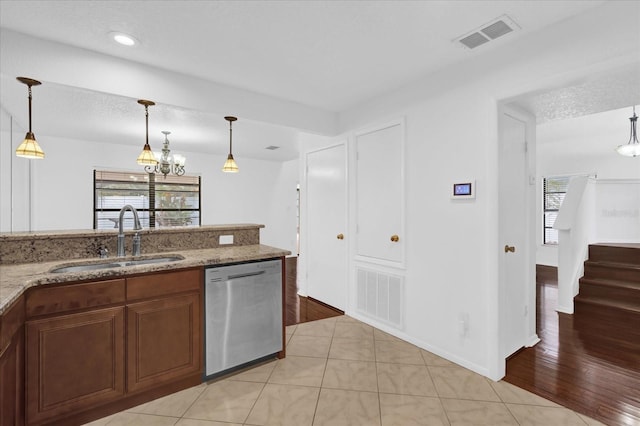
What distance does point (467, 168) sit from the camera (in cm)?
263

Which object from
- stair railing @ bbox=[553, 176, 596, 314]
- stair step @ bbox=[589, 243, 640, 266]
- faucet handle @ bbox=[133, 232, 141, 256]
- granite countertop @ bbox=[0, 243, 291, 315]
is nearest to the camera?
granite countertop @ bbox=[0, 243, 291, 315]

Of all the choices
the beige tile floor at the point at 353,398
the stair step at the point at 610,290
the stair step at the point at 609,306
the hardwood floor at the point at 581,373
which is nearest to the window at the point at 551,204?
the stair step at the point at 610,290

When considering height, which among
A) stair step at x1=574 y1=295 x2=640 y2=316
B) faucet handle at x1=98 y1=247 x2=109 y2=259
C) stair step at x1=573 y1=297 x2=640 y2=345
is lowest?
stair step at x1=573 y1=297 x2=640 y2=345

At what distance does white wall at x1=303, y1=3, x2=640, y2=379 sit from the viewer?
6.73ft

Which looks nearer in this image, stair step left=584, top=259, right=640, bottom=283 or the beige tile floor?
the beige tile floor

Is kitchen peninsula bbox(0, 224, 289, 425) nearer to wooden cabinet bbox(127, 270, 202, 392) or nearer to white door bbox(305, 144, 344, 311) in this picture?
wooden cabinet bbox(127, 270, 202, 392)

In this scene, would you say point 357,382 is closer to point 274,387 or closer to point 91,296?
point 274,387

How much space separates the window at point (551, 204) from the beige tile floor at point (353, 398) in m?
5.89

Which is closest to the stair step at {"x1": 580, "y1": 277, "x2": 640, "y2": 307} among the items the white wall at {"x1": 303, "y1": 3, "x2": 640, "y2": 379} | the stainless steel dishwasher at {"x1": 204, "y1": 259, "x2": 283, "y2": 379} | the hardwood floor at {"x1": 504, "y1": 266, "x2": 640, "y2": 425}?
the hardwood floor at {"x1": 504, "y1": 266, "x2": 640, "y2": 425}

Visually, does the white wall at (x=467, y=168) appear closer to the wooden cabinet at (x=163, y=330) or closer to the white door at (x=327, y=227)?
the white door at (x=327, y=227)

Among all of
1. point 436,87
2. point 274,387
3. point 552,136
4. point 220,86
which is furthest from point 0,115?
point 552,136

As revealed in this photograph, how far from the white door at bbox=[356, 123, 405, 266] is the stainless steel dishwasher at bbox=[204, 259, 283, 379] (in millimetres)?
1256

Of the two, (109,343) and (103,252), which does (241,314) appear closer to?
(109,343)

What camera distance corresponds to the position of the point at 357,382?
95.6 inches
